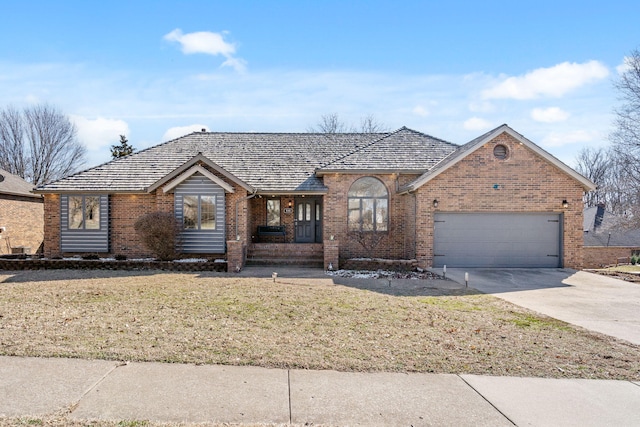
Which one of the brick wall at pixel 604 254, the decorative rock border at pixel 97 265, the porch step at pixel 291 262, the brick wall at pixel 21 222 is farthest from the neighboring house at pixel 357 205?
the brick wall at pixel 604 254

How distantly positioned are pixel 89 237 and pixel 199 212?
4716 mm

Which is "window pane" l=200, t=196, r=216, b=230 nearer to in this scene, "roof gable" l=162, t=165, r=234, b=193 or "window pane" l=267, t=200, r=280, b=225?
"roof gable" l=162, t=165, r=234, b=193

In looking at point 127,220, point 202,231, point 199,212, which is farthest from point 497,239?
point 127,220

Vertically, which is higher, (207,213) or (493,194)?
(493,194)

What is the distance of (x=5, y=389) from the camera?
13.8ft

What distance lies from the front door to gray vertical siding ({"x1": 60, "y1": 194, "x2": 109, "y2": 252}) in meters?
7.87

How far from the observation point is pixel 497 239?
15.3 meters

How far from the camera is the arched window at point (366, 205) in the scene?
1659cm

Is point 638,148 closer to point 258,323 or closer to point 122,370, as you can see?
point 258,323

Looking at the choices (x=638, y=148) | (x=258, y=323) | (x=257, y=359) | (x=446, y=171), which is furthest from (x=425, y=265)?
(x=638, y=148)

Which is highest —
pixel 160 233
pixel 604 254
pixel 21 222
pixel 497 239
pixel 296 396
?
pixel 21 222

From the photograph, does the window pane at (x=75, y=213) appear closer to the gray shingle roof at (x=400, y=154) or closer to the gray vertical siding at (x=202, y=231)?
the gray vertical siding at (x=202, y=231)

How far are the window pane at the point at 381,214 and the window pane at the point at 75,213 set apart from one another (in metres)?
12.1

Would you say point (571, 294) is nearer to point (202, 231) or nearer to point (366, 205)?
point (366, 205)
